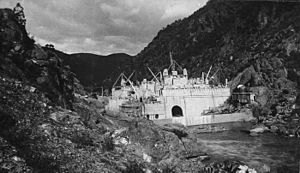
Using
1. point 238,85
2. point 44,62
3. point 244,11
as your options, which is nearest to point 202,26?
point 244,11

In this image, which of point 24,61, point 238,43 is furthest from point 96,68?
point 24,61

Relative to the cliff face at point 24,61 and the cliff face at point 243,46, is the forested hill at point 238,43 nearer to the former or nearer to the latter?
the cliff face at point 243,46

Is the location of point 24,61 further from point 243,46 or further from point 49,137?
point 243,46

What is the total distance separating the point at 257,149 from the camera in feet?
105

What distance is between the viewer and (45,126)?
33.5ft

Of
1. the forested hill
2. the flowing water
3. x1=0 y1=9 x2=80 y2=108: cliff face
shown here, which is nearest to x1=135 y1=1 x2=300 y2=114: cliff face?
the forested hill

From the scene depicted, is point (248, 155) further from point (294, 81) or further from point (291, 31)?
point (291, 31)

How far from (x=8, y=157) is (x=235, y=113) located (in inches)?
2202

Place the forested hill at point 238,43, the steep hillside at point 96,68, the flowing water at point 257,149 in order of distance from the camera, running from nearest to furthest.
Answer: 1. the flowing water at point 257,149
2. the forested hill at point 238,43
3. the steep hillside at point 96,68

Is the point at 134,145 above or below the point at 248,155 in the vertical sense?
above

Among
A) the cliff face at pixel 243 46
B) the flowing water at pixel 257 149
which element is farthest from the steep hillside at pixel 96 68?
the flowing water at pixel 257 149

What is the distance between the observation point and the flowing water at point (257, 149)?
24.4m

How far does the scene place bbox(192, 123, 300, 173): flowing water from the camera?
24428mm

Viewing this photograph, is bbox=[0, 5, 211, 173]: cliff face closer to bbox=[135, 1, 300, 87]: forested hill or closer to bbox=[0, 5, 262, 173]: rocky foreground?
bbox=[0, 5, 262, 173]: rocky foreground
